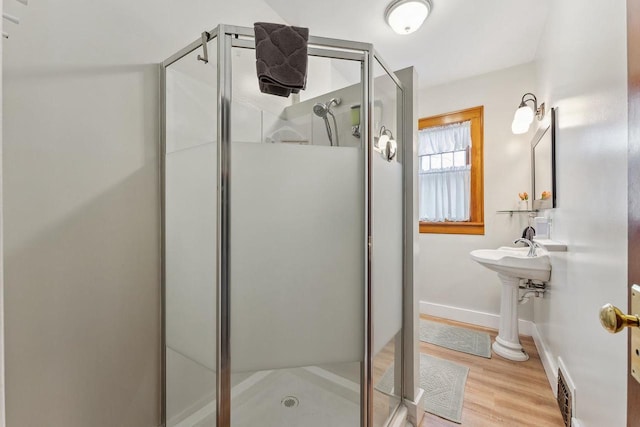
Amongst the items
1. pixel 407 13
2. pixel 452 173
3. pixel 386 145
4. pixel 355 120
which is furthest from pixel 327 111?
pixel 452 173

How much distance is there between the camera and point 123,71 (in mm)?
1295

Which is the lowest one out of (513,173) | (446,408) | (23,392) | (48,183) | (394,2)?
(446,408)

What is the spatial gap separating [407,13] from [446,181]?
66.5 inches

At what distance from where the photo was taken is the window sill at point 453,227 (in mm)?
2875

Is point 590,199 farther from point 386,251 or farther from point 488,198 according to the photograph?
point 488,198

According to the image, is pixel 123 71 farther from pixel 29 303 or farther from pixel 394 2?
pixel 394 2

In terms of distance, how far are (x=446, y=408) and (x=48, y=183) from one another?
2282 mm

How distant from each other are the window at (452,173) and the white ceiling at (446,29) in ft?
1.76

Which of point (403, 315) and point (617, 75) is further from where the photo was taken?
point (403, 315)

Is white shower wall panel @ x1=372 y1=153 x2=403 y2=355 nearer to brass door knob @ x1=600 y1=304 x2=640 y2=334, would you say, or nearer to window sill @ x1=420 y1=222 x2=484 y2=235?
brass door knob @ x1=600 y1=304 x2=640 y2=334

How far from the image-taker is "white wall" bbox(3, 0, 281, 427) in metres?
1.03

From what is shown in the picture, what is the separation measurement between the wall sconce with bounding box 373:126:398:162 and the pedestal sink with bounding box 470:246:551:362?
1.31m

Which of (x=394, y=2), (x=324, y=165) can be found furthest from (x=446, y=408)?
(x=394, y=2)

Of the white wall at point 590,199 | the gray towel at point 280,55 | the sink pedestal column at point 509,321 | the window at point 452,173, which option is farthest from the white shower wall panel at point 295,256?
the window at point 452,173
